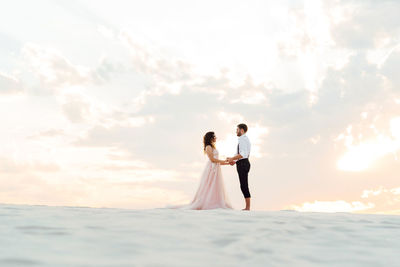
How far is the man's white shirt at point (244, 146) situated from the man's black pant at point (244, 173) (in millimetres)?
152

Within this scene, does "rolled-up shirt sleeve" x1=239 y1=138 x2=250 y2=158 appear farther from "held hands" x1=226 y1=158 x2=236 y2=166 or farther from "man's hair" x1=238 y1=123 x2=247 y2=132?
"held hands" x1=226 y1=158 x2=236 y2=166

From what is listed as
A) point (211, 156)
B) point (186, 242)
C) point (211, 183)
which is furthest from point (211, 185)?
point (186, 242)

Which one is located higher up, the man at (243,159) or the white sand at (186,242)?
the man at (243,159)

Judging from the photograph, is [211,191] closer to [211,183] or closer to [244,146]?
[211,183]

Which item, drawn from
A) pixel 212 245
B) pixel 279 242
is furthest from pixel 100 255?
pixel 279 242

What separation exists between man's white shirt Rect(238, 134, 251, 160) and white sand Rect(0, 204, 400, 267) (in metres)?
4.35

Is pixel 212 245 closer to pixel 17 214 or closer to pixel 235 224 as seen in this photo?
pixel 235 224

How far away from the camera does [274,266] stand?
3.66 m

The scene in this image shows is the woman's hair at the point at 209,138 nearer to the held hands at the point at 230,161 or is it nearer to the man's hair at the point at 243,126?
the held hands at the point at 230,161

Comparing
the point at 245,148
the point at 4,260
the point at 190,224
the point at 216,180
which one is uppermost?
the point at 245,148

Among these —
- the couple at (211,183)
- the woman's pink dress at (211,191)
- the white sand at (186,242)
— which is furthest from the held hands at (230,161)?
the white sand at (186,242)

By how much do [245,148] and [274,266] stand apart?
7006mm

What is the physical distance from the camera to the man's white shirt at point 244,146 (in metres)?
10.6

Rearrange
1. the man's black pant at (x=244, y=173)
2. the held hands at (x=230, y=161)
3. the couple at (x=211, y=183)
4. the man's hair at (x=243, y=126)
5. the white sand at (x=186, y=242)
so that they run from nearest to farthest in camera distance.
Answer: the white sand at (x=186, y=242) → the man's black pant at (x=244, y=173) → the man's hair at (x=243, y=126) → the held hands at (x=230, y=161) → the couple at (x=211, y=183)
